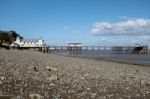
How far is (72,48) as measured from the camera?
100250mm

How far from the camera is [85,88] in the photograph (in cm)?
870

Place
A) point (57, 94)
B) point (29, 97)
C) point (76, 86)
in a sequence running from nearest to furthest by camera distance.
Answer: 1. point (29, 97)
2. point (57, 94)
3. point (76, 86)

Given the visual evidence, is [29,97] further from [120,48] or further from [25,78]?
[120,48]

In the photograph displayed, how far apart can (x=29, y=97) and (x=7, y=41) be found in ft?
212

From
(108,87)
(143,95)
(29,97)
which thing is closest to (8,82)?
(29,97)

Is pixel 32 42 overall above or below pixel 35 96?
above

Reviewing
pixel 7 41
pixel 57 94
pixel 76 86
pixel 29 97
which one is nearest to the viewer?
pixel 29 97

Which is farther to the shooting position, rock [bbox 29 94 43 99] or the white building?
the white building

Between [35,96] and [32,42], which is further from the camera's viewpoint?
[32,42]

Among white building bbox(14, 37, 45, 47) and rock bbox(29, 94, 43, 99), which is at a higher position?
white building bbox(14, 37, 45, 47)

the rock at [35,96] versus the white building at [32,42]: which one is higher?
the white building at [32,42]

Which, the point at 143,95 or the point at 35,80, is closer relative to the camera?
the point at 143,95

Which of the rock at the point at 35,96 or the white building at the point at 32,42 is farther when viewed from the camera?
the white building at the point at 32,42

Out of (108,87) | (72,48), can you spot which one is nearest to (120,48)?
(72,48)
